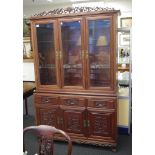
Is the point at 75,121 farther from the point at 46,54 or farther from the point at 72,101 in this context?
the point at 46,54

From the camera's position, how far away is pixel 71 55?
2.76 m

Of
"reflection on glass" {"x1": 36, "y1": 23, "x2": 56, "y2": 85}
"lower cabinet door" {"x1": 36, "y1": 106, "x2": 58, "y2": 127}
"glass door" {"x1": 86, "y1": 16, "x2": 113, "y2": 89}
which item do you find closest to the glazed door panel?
"reflection on glass" {"x1": 36, "y1": 23, "x2": 56, "y2": 85}

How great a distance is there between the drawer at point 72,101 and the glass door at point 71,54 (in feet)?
0.52

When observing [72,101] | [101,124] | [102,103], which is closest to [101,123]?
[101,124]

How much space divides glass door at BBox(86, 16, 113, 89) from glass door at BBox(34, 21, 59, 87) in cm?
46

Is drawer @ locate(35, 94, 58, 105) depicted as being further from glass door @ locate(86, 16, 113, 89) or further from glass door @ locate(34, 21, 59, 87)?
glass door @ locate(86, 16, 113, 89)

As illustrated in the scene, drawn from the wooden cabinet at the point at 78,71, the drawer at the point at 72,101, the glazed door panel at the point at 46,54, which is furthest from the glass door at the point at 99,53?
the glazed door panel at the point at 46,54

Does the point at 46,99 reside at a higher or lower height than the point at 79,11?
lower

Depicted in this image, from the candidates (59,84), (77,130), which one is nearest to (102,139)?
(77,130)

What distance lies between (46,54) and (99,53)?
75 centimetres
